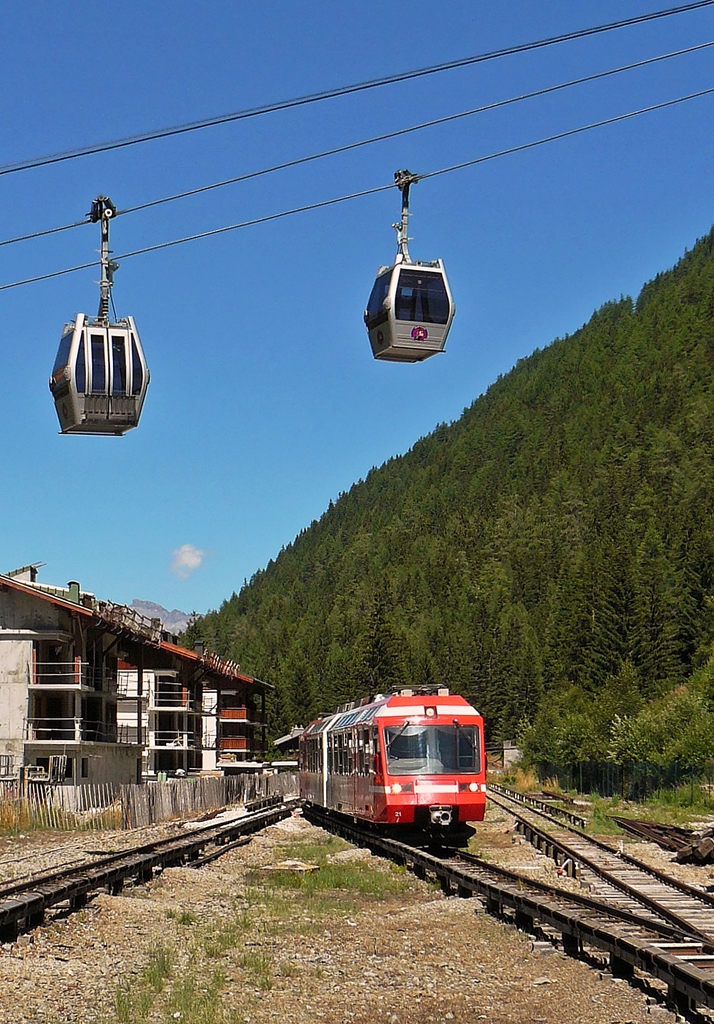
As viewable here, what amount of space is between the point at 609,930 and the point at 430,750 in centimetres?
A: 1456

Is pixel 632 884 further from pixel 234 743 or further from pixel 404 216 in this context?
pixel 234 743

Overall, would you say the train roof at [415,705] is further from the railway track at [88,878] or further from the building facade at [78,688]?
the building facade at [78,688]

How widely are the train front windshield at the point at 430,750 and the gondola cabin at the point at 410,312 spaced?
37.6 ft

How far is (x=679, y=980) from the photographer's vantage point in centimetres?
1002

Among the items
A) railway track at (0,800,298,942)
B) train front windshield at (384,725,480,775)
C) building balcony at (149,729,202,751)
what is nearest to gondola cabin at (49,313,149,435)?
railway track at (0,800,298,942)

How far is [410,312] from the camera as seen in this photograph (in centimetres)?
1644

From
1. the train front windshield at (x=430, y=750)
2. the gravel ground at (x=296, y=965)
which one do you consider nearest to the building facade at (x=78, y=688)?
the train front windshield at (x=430, y=750)

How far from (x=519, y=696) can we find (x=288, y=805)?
8678 centimetres

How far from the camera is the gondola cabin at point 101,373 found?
56.2 ft

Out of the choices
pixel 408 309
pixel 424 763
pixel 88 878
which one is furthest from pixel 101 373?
pixel 424 763

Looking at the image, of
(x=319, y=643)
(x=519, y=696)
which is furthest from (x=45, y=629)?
(x=319, y=643)

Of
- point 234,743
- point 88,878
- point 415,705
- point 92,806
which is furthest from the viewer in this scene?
point 234,743

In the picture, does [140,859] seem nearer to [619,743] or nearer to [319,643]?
[619,743]

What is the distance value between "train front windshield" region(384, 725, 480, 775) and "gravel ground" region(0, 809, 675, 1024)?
637 cm
